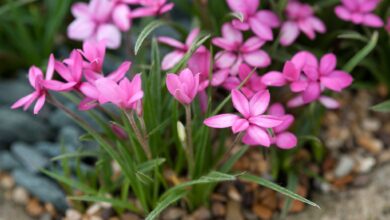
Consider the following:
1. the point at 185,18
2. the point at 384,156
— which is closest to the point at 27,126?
the point at 185,18

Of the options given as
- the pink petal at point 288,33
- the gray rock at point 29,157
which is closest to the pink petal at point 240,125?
the pink petal at point 288,33

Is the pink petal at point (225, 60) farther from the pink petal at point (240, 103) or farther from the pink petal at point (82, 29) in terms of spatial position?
the pink petal at point (82, 29)

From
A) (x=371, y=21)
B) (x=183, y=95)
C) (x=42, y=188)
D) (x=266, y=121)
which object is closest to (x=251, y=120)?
(x=266, y=121)

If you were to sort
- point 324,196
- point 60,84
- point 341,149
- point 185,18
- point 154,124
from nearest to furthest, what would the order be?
point 60,84 < point 154,124 < point 324,196 < point 341,149 < point 185,18

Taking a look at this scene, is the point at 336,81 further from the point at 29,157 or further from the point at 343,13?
the point at 29,157

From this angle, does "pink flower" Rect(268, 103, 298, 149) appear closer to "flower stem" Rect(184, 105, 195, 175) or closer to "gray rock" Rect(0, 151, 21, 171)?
"flower stem" Rect(184, 105, 195, 175)

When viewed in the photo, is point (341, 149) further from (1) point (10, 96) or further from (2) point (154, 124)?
(1) point (10, 96)
